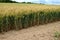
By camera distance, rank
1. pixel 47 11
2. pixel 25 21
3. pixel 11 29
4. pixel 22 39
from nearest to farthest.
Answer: pixel 22 39, pixel 11 29, pixel 25 21, pixel 47 11

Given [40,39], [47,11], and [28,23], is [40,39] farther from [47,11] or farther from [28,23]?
[47,11]

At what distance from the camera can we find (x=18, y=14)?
31.8 feet

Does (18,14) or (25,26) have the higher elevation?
(18,14)

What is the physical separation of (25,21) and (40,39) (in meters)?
2.40

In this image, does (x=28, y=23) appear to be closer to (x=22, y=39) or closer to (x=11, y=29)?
(x=11, y=29)

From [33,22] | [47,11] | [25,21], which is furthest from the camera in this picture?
[47,11]

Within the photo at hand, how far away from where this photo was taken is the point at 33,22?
10.7 meters

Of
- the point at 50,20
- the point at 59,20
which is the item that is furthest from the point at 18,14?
the point at 59,20

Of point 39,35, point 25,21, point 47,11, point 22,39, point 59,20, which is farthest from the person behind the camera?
point 59,20

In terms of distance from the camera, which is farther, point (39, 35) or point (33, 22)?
point (33, 22)

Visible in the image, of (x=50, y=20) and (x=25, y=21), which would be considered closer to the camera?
(x=25, y=21)

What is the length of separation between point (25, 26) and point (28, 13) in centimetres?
76

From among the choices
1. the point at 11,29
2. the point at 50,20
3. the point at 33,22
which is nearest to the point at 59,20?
the point at 50,20

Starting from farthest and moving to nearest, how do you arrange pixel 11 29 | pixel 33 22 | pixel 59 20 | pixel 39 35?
pixel 59 20, pixel 33 22, pixel 11 29, pixel 39 35
